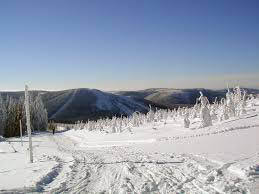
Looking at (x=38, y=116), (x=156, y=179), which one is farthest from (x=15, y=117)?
(x=156, y=179)

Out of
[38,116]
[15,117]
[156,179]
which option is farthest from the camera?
[38,116]

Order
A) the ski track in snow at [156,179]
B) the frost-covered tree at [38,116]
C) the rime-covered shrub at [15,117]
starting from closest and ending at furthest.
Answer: the ski track in snow at [156,179]
the rime-covered shrub at [15,117]
the frost-covered tree at [38,116]

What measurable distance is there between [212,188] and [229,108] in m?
33.0

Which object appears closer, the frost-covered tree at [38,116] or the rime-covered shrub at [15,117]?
the rime-covered shrub at [15,117]

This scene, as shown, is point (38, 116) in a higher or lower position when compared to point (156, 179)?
lower

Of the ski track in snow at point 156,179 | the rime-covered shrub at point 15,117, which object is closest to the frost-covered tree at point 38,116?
the rime-covered shrub at point 15,117

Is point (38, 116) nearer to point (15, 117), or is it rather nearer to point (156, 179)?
point (15, 117)

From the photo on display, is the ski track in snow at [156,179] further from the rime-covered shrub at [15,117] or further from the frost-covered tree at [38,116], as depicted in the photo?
the frost-covered tree at [38,116]

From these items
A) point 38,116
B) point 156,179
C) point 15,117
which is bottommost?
point 38,116

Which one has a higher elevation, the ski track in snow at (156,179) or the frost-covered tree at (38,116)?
the ski track in snow at (156,179)

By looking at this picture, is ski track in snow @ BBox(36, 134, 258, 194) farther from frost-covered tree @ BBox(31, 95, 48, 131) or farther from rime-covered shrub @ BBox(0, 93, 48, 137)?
frost-covered tree @ BBox(31, 95, 48, 131)

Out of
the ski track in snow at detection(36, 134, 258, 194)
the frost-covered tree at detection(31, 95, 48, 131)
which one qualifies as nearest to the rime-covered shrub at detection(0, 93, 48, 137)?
the frost-covered tree at detection(31, 95, 48, 131)

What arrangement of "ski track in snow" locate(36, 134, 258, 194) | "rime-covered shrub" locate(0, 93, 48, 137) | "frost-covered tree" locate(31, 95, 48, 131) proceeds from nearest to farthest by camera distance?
"ski track in snow" locate(36, 134, 258, 194), "rime-covered shrub" locate(0, 93, 48, 137), "frost-covered tree" locate(31, 95, 48, 131)

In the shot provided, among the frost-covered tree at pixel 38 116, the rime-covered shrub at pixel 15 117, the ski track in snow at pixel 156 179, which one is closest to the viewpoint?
the ski track in snow at pixel 156 179
